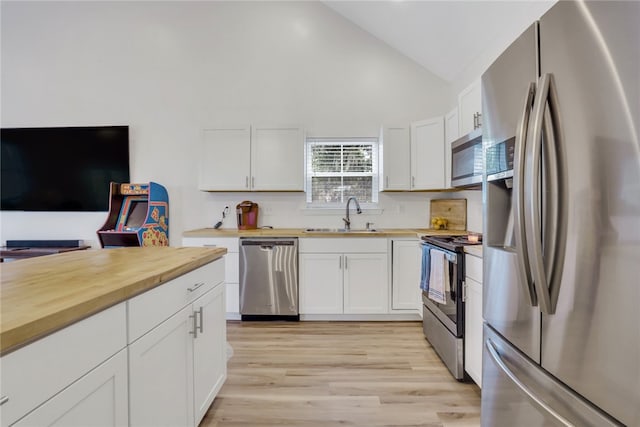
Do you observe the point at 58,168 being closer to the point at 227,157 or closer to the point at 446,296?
the point at 227,157

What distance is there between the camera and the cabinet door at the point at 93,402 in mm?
656

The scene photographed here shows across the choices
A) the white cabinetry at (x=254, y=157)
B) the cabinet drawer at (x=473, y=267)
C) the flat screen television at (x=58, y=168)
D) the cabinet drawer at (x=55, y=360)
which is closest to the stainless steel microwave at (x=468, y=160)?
the cabinet drawer at (x=473, y=267)

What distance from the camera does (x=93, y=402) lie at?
0.79 meters

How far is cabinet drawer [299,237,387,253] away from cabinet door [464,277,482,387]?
1.15 m

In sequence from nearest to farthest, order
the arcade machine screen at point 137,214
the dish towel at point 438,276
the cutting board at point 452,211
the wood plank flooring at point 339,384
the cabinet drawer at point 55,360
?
the cabinet drawer at point 55,360
the wood plank flooring at point 339,384
the dish towel at point 438,276
the cutting board at point 452,211
the arcade machine screen at point 137,214

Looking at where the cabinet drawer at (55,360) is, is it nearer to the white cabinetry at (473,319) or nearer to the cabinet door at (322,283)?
the white cabinetry at (473,319)

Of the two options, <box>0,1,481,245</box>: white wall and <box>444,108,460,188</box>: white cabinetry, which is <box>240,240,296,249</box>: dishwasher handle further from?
<box>444,108,460,188</box>: white cabinetry

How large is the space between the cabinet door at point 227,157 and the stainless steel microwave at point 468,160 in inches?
85.8

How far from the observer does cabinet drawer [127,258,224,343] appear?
984 millimetres

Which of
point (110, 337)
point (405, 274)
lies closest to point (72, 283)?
point (110, 337)

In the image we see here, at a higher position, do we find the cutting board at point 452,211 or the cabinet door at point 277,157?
the cabinet door at point 277,157

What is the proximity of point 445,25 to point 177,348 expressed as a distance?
3.40 meters

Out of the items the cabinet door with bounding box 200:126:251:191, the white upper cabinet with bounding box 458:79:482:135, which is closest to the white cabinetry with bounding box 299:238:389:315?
the cabinet door with bounding box 200:126:251:191

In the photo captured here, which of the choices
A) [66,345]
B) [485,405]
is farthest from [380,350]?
[66,345]
